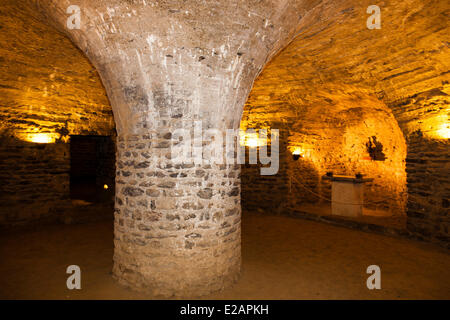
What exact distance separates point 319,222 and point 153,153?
5454 millimetres

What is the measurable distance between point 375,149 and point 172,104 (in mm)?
7542

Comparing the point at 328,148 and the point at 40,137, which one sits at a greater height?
the point at 40,137

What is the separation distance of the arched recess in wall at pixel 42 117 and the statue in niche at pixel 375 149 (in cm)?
787

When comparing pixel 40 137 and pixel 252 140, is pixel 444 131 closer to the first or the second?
pixel 252 140

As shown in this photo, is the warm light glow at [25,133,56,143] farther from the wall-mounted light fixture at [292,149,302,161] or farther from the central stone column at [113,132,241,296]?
the wall-mounted light fixture at [292,149,302,161]

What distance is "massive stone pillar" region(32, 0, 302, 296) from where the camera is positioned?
3.19 m

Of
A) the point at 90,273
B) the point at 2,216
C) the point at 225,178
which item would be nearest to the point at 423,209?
the point at 225,178

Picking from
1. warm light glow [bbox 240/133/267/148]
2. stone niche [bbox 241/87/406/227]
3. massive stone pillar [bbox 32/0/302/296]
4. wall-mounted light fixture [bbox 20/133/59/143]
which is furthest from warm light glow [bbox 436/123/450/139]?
wall-mounted light fixture [bbox 20/133/59/143]

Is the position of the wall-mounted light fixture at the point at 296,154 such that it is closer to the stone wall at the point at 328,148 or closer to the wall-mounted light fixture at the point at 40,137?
the stone wall at the point at 328,148

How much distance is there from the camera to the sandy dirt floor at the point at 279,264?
3504 mm

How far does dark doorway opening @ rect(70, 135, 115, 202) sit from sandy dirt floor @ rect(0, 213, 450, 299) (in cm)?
215

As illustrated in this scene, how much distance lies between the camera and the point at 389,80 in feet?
18.2

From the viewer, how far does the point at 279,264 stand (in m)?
4.46

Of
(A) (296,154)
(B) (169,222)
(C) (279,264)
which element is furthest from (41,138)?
(A) (296,154)
